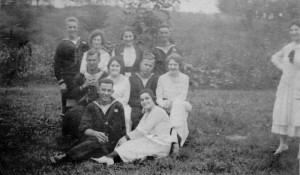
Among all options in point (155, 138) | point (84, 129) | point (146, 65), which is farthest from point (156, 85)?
point (84, 129)

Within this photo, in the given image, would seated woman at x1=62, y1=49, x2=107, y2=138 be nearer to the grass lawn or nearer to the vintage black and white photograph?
the vintage black and white photograph

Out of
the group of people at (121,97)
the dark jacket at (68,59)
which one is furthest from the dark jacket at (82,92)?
the dark jacket at (68,59)

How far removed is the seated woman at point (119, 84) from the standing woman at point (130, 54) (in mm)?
203

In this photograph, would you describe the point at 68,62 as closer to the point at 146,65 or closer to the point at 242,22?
the point at 146,65

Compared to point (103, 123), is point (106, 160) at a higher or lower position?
lower

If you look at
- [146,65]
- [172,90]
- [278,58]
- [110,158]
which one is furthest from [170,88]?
[278,58]

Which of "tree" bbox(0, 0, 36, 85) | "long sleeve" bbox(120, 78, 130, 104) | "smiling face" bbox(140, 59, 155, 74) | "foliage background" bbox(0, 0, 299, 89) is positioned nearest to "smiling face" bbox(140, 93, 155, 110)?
"long sleeve" bbox(120, 78, 130, 104)

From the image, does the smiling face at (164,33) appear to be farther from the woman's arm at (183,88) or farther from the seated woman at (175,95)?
the woman's arm at (183,88)

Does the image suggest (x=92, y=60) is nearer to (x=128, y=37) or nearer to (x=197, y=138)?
(x=128, y=37)

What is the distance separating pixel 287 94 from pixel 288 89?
0.18ft

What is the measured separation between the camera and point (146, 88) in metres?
3.95

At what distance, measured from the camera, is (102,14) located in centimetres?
428

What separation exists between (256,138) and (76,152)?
2115mm

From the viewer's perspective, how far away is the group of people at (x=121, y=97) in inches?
138
